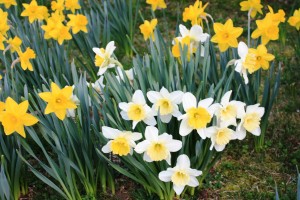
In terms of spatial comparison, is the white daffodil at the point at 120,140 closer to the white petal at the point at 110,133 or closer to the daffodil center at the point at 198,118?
the white petal at the point at 110,133

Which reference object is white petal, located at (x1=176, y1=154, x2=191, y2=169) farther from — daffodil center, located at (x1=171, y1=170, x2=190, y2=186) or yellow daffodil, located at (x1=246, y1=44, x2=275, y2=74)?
yellow daffodil, located at (x1=246, y1=44, x2=275, y2=74)

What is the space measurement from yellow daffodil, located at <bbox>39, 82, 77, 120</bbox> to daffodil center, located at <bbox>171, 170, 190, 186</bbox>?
59cm

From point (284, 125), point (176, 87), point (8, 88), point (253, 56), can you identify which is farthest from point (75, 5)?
point (284, 125)

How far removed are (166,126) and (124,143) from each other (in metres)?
0.28

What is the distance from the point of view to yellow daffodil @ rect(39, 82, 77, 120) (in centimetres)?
209

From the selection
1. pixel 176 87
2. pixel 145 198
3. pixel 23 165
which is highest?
pixel 176 87

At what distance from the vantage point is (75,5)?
10.6ft

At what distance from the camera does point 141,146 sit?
83.6 inches

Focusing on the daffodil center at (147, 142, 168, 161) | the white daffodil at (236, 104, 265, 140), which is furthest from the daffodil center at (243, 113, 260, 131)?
the daffodil center at (147, 142, 168, 161)

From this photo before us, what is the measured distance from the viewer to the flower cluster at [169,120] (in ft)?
6.91

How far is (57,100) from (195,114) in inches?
24.9

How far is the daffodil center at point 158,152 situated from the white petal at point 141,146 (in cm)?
2

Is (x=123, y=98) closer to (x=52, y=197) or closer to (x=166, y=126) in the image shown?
(x=166, y=126)

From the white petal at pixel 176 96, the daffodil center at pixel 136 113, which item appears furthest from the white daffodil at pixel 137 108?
the white petal at pixel 176 96
